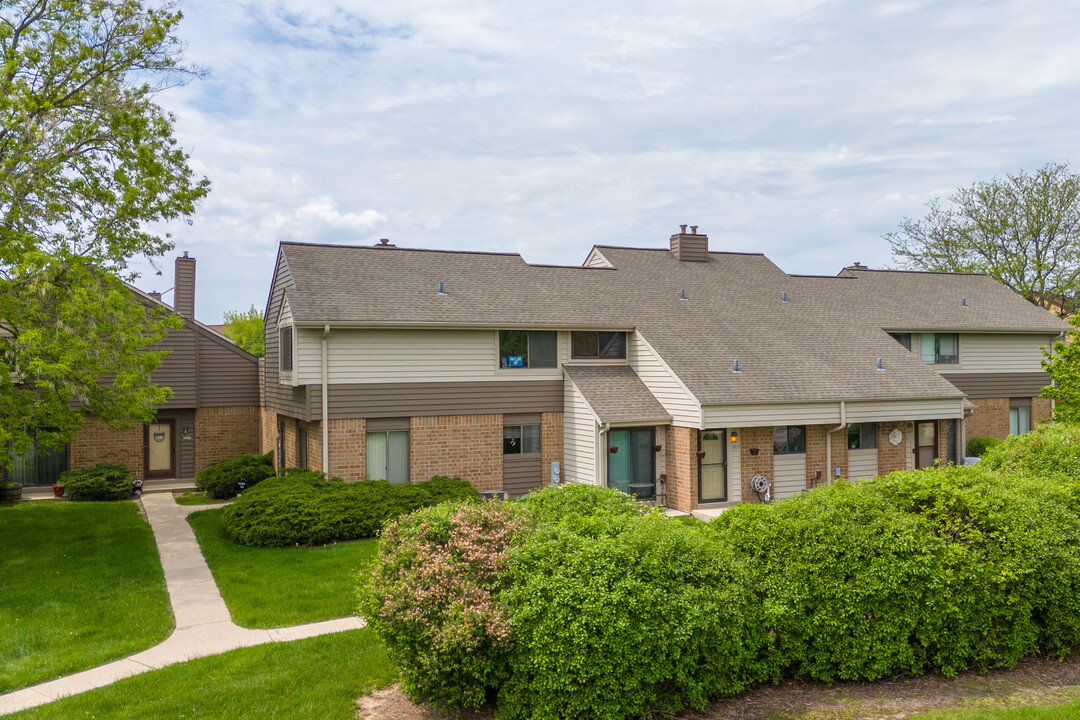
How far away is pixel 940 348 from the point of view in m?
25.2

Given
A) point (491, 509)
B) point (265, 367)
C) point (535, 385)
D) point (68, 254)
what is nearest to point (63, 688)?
point (491, 509)

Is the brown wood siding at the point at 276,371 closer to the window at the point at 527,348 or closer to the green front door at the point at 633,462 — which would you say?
the window at the point at 527,348

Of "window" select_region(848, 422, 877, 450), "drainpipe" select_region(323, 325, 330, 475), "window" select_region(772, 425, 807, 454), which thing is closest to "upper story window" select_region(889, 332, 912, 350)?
"window" select_region(848, 422, 877, 450)

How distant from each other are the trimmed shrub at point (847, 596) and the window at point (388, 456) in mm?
11789

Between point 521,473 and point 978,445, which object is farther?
point 978,445

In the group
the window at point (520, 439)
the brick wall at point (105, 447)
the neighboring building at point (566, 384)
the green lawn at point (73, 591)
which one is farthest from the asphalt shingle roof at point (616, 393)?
the brick wall at point (105, 447)

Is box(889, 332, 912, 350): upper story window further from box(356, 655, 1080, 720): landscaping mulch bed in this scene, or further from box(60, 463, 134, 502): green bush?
box(60, 463, 134, 502): green bush

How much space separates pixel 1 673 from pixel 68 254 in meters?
7.63

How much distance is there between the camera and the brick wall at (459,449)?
18641 millimetres

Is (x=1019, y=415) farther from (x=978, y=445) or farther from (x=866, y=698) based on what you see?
(x=866, y=698)

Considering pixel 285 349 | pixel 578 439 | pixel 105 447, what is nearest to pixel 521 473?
pixel 578 439

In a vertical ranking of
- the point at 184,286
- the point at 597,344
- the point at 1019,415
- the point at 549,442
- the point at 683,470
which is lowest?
the point at 683,470

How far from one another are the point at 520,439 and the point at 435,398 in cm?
244

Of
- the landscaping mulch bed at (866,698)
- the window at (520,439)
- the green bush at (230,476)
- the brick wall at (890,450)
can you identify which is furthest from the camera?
the brick wall at (890,450)
